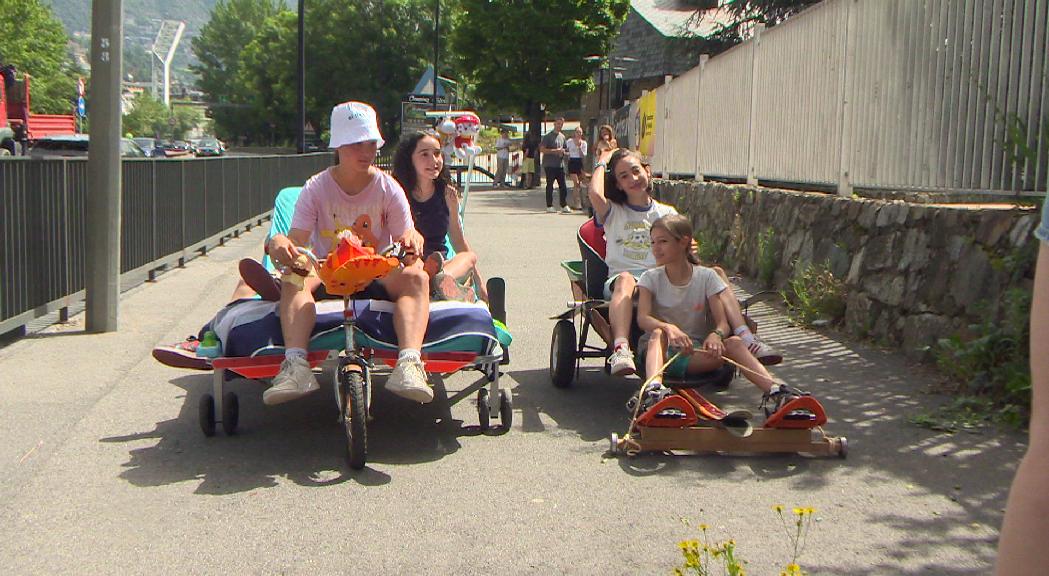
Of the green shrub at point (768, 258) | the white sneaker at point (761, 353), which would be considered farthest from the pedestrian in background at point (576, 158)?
the white sneaker at point (761, 353)

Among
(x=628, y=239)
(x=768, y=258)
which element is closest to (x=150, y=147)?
(x=768, y=258)

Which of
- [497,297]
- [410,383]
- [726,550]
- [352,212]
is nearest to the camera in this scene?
[726,550]

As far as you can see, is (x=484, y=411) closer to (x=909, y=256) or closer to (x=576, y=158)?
(x=909, y=256)

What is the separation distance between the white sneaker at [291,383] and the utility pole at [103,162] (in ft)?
13.1

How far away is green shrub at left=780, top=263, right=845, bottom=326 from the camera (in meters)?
9.09

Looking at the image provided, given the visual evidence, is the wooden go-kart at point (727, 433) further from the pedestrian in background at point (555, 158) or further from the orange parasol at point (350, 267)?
the pedestrian in background at point (555, 158)

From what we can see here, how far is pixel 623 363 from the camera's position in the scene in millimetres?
Answer: 6039

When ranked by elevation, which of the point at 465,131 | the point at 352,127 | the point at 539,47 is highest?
the point at 539,47

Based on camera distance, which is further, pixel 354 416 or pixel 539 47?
pixel 539 47

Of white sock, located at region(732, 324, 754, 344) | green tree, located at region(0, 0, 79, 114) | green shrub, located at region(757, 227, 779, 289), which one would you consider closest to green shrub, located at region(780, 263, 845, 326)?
green shrub, located at region(757, 227, 779, 289)

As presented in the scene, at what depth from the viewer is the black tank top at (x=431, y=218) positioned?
25.0 feet

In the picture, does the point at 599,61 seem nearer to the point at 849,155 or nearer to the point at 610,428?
the point at 849,155

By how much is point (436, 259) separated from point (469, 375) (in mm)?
1831

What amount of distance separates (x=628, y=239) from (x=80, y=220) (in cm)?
480
